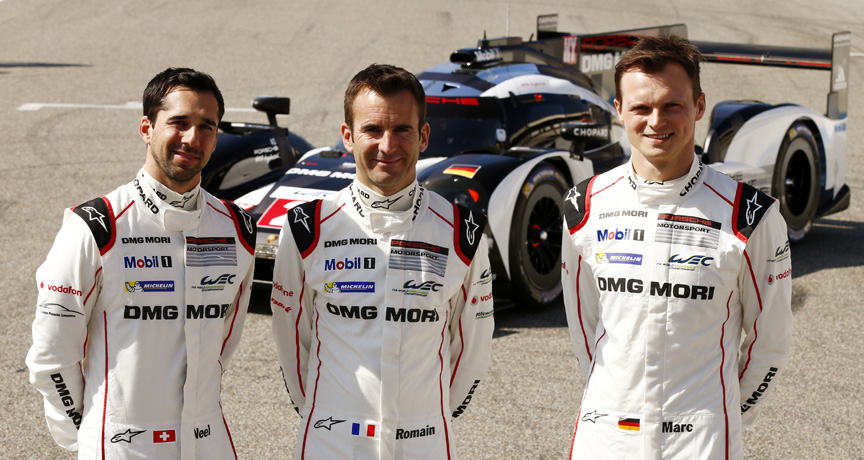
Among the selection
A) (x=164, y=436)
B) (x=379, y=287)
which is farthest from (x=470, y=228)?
(x=164, y=436)

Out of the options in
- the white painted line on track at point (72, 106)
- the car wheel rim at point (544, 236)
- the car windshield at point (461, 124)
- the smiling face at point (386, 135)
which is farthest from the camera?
the white painted line on track at point (72, 106)

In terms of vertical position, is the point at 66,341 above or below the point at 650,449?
above

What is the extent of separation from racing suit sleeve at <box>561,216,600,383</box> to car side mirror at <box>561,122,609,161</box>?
12.5ft

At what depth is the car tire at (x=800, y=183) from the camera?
835cm

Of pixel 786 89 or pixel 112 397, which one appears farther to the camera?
pixel 786 89

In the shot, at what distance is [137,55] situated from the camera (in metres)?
17.7

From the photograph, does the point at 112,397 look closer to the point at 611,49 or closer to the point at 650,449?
the point at 650,449

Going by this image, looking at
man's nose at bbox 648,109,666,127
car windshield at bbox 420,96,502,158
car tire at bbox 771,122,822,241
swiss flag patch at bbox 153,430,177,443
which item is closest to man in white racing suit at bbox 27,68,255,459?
swiss flag patch at bbox 153,430,177,443

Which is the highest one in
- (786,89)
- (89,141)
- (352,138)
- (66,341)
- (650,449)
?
(786,89)

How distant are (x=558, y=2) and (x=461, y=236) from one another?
22182 millimetres

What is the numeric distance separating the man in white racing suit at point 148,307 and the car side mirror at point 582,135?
4118mm

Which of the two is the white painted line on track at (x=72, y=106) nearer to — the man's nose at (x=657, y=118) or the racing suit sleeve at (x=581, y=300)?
the racing suit sleeve at (x=581, y=300)

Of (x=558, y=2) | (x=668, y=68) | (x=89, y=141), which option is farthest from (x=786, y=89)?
(x=668, y=68)

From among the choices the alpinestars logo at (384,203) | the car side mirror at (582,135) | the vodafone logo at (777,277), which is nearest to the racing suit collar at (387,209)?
the alpinestars logo at (384,203)
